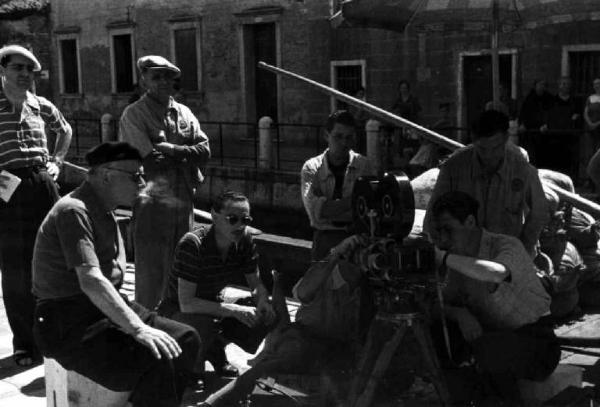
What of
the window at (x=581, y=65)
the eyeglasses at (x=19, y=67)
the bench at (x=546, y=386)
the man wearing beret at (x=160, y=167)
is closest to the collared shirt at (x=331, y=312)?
the bench at (x=546, y=386)

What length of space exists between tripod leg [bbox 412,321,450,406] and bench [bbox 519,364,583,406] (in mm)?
658

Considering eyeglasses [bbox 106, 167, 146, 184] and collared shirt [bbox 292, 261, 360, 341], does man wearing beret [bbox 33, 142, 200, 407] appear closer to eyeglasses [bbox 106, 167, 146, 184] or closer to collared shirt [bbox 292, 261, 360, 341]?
eyeglasses [bbox 106, 167, 146, 184]

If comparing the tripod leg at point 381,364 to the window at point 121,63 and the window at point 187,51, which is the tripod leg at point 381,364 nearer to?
the window at point 187,51

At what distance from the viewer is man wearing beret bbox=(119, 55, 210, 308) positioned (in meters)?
6.21

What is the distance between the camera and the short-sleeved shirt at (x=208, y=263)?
210 inches

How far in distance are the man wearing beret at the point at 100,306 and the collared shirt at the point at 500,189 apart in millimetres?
1746

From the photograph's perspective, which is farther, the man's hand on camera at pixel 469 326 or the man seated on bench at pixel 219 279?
the man seated on bench at pixel 219 279

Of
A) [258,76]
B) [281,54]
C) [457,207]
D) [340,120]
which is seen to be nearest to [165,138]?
[340,120]

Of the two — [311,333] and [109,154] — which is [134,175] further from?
[311,333]

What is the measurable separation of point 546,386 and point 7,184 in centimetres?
355

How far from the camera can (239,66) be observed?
77.4ft

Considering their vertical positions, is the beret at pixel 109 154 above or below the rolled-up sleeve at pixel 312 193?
above

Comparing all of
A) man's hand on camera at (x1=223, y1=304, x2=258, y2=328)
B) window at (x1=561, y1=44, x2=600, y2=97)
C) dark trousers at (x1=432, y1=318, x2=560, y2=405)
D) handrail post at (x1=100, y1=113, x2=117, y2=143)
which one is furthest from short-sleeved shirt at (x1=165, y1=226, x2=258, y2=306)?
handrail post at (x1=100, y1=113, x2=117, y2=143)

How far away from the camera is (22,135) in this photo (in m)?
6.37
